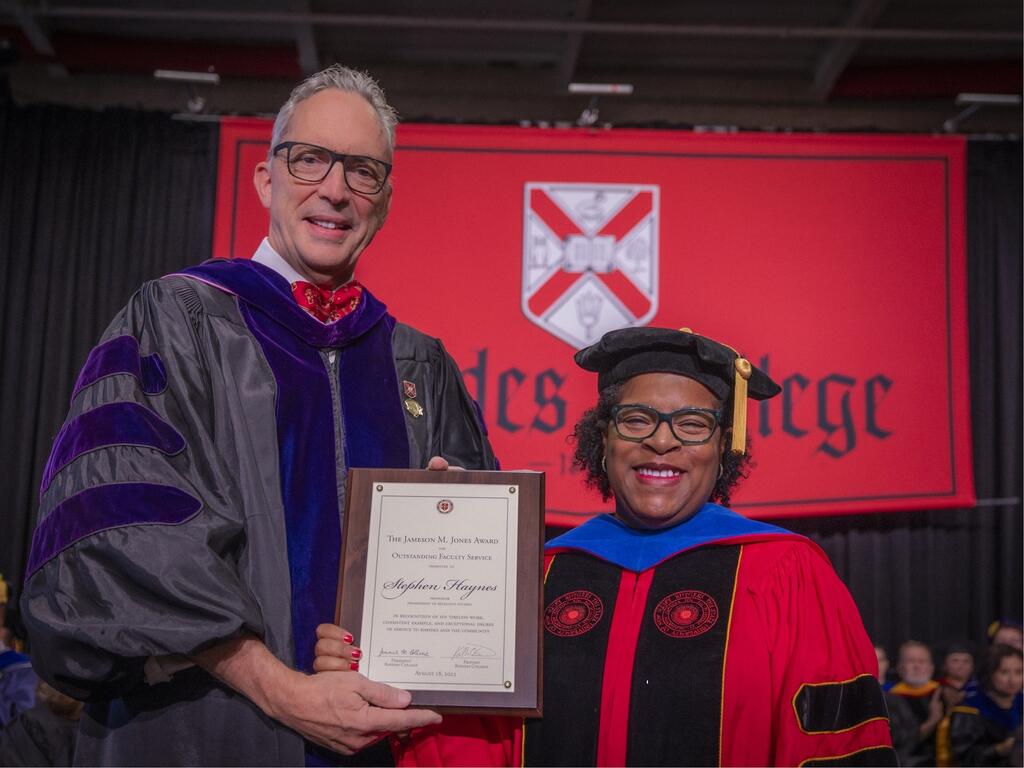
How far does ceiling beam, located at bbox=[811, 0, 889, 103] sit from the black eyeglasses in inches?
209

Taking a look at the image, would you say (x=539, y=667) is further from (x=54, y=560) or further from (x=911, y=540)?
(x=911, y=540)

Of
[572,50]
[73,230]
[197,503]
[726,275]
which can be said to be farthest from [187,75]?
[197,503]

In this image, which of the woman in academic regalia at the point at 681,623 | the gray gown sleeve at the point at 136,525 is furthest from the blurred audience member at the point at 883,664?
the gray gown sleeve at the point at 136,525

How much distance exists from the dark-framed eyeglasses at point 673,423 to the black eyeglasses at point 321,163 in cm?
86

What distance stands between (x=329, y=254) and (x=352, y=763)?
3.36 feet

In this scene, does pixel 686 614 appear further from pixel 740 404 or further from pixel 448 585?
pixel 448 585

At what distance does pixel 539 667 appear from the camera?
1.94 meters

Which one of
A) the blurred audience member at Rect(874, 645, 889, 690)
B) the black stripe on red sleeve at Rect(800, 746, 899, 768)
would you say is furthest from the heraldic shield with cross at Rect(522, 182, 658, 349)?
the black stripe on red sleeve at Rect(800, 746, 899, 768)

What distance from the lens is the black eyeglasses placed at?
2221 millimetres

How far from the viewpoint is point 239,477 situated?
6.57ft

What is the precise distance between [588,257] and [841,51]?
95.7 inches

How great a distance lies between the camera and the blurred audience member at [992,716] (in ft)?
18.7

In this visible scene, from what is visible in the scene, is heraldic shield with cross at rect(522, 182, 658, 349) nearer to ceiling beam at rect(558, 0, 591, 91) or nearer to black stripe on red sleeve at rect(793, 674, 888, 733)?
ceiling beam at rect(558, 0, 591, 91)

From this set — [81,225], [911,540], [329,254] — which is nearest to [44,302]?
[81,225]
